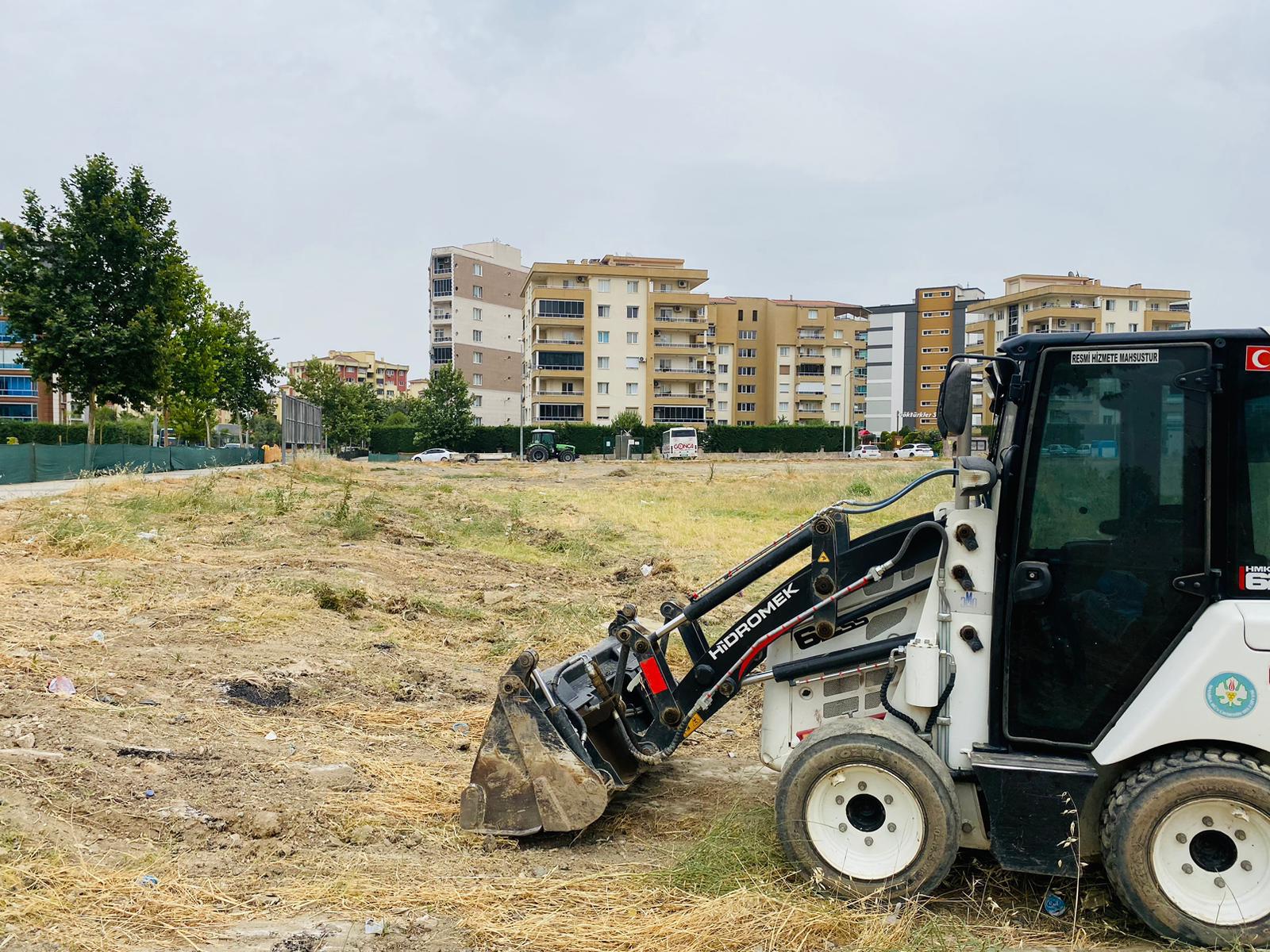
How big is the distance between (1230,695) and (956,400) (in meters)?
1.48

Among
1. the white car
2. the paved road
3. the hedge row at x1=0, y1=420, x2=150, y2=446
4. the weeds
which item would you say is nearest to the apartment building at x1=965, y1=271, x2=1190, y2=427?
the white car

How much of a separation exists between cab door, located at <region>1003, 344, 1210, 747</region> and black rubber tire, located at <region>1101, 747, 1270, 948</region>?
275mm

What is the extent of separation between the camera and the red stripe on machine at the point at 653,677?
4.82m

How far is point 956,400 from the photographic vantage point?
3.91m

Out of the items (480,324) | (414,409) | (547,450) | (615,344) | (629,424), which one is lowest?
(547,450)

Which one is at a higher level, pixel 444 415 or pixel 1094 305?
pixel 1094 305

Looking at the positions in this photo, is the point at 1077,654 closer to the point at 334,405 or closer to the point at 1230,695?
the point at 1230,695

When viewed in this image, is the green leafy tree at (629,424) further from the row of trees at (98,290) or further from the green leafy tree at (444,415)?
the row of trees at (98,290)

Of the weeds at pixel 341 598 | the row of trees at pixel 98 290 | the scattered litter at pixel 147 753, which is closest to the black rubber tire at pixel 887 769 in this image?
the scattered litter at pixel 147 753

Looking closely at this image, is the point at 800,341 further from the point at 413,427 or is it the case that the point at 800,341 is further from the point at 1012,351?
the point at 1012,351

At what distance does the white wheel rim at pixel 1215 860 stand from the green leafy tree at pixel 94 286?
31.7 m

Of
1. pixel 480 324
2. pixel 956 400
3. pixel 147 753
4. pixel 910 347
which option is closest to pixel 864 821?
pixel 956 400

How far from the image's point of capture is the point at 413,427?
76938 millimetres

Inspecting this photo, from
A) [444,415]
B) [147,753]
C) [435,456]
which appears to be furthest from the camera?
[444,415]
